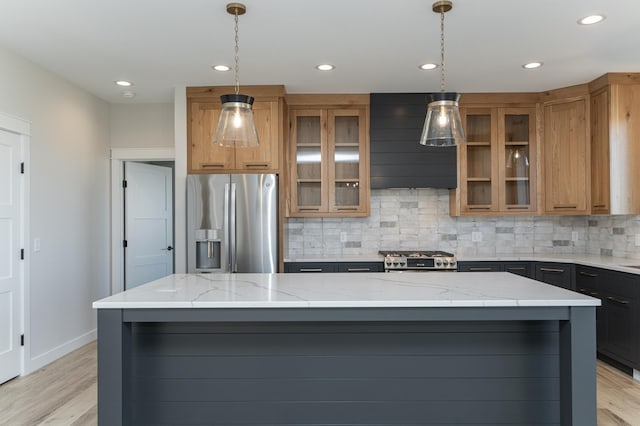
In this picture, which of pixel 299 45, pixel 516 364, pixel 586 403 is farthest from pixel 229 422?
pixel 299 45

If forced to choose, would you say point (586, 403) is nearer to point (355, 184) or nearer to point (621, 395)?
point (621, 395)

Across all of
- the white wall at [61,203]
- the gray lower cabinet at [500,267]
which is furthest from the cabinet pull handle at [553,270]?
the white wall at [61,203]

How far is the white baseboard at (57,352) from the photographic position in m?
3.90

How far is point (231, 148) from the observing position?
4.50 metres

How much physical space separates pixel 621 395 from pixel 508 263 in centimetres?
150

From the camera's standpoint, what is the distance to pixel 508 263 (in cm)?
455

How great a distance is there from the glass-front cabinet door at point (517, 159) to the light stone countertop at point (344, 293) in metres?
2.20

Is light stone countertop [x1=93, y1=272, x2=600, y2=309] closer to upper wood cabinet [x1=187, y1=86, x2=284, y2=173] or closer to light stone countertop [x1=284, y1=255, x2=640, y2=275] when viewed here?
light stone countertop [x1=284, y1=255, x2=640, y2=275]

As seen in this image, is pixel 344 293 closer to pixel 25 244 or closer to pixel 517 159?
pixel 25 244

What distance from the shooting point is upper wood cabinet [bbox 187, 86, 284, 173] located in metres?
4.50

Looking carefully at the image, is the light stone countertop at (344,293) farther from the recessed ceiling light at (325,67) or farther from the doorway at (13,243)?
the recessed ceiling light at (325,67)

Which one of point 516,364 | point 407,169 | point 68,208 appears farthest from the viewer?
point 407,169

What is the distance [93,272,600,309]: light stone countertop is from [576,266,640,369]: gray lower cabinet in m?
1.49

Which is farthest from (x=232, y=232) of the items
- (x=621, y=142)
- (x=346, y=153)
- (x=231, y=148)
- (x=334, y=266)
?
(x=621, y=142)
